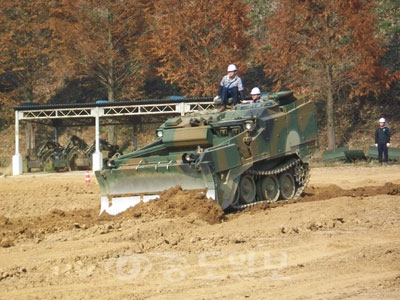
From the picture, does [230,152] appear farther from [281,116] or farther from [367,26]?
[367,26]

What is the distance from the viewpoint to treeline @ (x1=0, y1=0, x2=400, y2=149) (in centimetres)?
3578

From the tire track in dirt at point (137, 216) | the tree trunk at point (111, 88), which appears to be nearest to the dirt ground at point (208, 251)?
the tire track in dirt at point (137, 216)

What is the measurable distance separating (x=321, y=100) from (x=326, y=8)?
22.9 ft

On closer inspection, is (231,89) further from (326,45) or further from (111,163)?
(326,45)

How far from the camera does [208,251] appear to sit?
1231 centimetres

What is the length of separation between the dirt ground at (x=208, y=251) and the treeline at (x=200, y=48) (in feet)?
57.6

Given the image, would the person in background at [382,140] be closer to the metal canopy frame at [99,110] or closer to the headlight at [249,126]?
the metal canopy frame at [99,110]

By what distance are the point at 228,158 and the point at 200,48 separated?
862 inches

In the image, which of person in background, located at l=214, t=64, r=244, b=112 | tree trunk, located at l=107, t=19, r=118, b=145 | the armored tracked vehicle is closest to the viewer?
the armored tracked vehicle

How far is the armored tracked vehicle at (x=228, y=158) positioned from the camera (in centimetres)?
1667

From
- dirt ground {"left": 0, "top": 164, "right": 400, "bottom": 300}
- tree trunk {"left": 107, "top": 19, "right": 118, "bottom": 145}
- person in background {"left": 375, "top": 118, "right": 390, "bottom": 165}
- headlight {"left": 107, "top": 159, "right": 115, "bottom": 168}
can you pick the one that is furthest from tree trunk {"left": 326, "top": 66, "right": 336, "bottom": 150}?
headlight {"left": 107, "top": 159, "right": 115, "bottom": 168}

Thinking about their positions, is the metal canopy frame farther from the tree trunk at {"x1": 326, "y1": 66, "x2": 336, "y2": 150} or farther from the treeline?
the tree trunk at {"x1": 326, "y1": 66, "x2": 336, "y2": 150}

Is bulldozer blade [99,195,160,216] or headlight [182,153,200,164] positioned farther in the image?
bulldozer blade [99,195,160,216]

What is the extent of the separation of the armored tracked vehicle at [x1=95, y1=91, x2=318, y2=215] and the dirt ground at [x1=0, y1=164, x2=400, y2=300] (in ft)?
1.47
